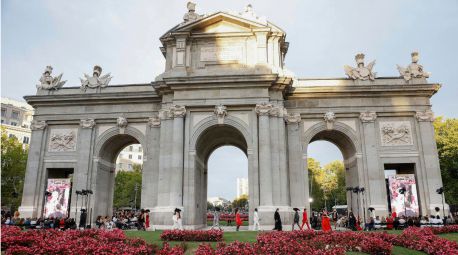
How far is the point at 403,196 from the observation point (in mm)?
28078

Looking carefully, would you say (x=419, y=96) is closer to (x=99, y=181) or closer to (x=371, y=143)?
(x=371, y=143)

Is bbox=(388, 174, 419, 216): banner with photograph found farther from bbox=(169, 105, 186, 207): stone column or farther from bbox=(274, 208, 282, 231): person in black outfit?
bbox=(169, 105, 186, 207): stone column

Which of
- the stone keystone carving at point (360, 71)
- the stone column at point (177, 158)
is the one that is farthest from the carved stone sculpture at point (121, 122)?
the stone keystone carving at point (360, 71)

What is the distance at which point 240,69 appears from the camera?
28812mm

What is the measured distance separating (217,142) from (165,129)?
6489 mm

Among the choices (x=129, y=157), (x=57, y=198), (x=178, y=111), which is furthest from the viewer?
(x=129, y=157)

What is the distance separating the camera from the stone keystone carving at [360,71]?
3077cm

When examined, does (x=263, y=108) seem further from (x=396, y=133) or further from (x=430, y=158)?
(x=430, y=158)

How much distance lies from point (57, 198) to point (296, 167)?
65.0ft

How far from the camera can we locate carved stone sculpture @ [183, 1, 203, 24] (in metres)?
30.6

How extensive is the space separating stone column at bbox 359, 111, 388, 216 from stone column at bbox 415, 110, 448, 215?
3.36 metres

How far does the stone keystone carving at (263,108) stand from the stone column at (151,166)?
8.60 meters

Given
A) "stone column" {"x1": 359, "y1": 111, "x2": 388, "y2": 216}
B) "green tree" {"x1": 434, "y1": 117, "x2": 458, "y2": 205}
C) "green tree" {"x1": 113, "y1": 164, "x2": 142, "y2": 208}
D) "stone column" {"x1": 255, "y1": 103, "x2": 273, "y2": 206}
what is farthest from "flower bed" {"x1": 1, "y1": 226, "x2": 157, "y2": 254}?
"green tree" {"x1": 113, "y1": 164, "x2": 142, "y2": 208}

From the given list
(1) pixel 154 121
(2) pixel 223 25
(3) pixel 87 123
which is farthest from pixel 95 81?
(2) pixel 223 25
